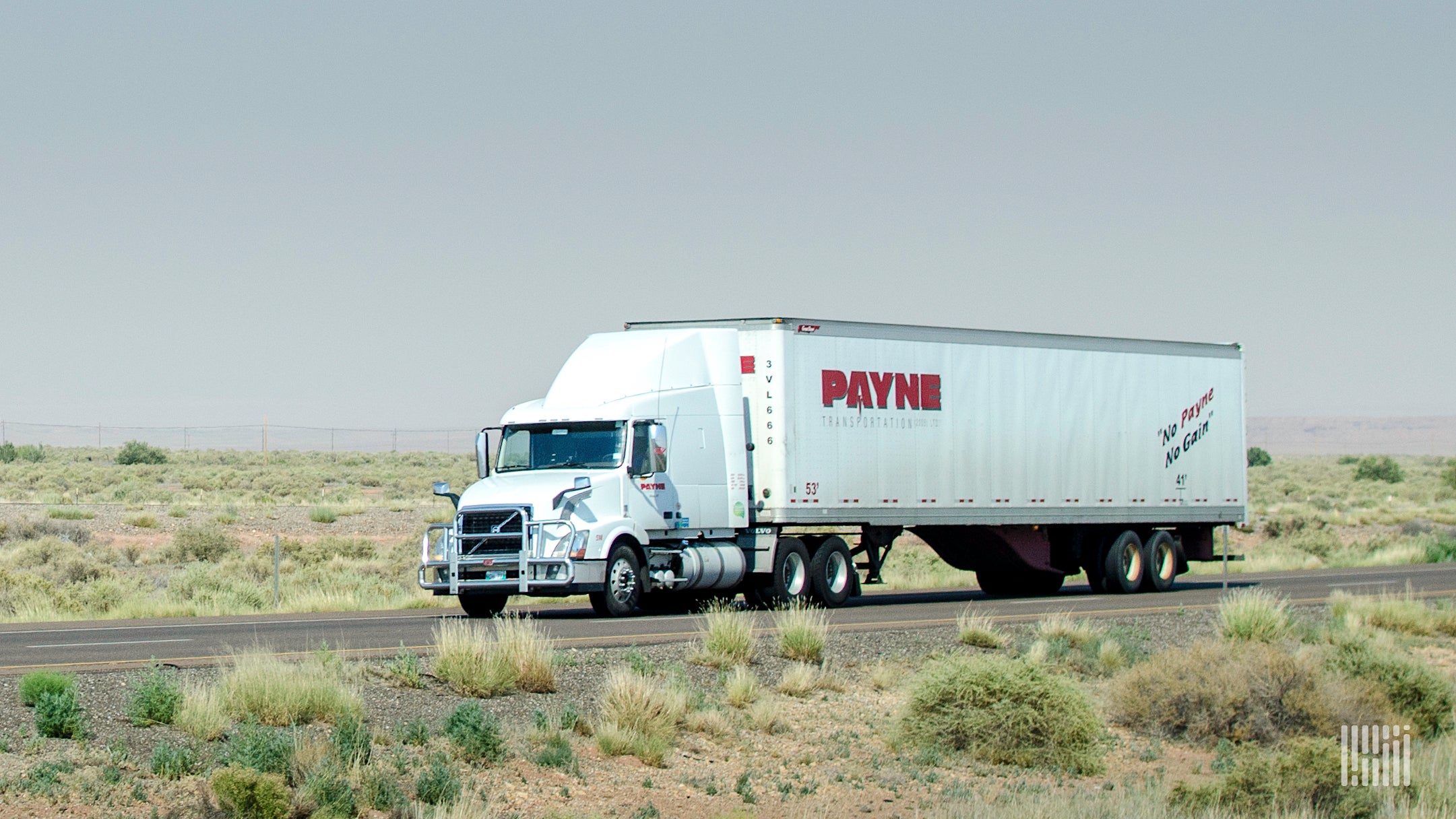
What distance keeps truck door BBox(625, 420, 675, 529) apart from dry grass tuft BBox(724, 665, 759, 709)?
A: 25.5ft

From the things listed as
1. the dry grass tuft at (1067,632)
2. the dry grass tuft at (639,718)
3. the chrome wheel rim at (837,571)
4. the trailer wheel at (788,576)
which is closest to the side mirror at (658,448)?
the trailer wheel at (788,576)

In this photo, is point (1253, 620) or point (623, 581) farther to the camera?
point (623, 581)

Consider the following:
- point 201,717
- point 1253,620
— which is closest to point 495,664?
point 201,717

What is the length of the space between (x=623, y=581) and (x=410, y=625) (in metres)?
3.07

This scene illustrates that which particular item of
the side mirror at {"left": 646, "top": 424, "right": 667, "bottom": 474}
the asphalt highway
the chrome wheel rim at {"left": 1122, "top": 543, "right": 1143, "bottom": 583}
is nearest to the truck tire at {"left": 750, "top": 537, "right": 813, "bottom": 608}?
the asphalt highway

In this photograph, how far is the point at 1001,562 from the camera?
Answer: 97.3 feet

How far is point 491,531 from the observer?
23750mm

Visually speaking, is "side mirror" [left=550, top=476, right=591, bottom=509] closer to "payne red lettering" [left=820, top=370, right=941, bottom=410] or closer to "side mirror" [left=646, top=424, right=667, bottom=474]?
"side mirror" [left=646, top=424, right=667, bottom=474]

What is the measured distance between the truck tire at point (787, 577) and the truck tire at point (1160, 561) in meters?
7.78

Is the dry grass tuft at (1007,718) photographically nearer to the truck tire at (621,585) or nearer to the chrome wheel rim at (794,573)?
the truck tire at (621,585)

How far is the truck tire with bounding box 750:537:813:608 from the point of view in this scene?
26.0m

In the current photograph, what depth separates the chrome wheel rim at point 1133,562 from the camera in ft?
101

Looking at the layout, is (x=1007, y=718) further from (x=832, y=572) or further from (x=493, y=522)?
(x=832, y=572)

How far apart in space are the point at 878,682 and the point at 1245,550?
126ft
